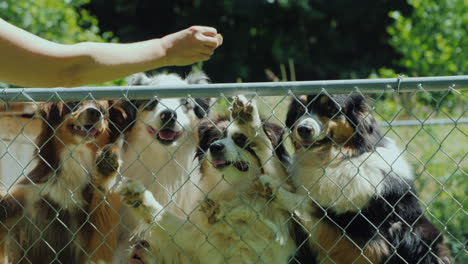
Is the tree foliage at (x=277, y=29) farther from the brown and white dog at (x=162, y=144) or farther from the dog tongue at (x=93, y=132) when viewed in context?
the dog tongue at (x=93, y=132)

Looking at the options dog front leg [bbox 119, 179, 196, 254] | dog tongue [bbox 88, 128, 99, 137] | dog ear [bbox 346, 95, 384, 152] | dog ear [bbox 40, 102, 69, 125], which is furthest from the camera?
dog ear [bbox 346, 95, 384, 152]

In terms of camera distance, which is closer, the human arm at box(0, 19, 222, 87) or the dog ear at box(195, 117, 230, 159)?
the human arm at box(0, 19, 222, 87)

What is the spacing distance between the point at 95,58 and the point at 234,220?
1.34 m

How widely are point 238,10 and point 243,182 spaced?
8870 mm

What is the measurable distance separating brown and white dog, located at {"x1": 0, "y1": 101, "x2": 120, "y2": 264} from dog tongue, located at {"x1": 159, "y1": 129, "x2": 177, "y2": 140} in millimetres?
393

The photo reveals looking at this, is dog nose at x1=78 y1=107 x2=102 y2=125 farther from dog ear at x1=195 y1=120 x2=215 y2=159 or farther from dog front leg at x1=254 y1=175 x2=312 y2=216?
dog front leg at x1=254 y1=175 x2=312 y2=216

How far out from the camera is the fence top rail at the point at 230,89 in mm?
2893

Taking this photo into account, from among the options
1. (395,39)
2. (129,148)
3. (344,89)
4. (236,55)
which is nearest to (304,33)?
(236,55)

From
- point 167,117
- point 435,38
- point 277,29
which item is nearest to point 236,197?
point 167,117

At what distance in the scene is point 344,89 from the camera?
2.91 metres

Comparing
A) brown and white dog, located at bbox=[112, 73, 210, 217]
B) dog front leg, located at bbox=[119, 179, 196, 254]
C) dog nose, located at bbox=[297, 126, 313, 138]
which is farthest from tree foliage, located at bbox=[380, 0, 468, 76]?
dog front leg, located at bbox=[119, 179, 196, 254]

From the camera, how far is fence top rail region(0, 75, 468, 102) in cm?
289

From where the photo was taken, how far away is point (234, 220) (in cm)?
381

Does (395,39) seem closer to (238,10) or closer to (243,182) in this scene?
(238,10)
